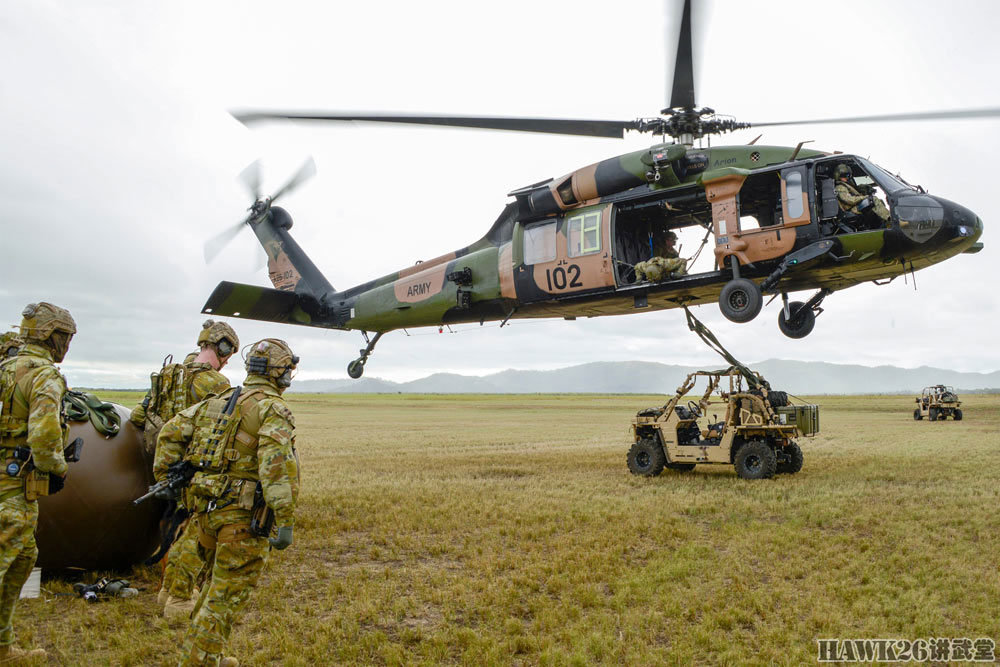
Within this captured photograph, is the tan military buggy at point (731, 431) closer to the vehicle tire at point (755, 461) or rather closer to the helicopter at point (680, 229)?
the vehicle tire at point (755, 461)

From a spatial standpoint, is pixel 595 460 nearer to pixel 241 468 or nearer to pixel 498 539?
pixel 498 539

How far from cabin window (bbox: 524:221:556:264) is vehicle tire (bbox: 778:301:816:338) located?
3.80 meters

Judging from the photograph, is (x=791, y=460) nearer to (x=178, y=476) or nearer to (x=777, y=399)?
(x=777, y=399)

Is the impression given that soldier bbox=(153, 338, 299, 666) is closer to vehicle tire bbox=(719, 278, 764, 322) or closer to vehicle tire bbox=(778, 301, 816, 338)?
vehicle tire bbox=(719, 278, 764, 322)

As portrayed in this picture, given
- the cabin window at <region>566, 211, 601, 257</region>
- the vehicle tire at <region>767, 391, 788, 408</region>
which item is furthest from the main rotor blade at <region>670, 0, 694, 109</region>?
the vehicle tire at <region>767, 391, 788, 408</region>

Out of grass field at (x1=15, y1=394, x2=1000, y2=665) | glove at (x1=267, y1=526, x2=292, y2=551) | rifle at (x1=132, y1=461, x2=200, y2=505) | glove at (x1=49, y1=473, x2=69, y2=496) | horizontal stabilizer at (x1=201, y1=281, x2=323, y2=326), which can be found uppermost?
horizontal stabilizer at (x1=201, y1=281, x2=323, y2=326)

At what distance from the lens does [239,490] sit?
395 centimetres

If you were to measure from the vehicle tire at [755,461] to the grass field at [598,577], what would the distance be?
353 mm

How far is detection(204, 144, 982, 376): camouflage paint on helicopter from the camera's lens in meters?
8.70

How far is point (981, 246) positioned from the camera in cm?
893

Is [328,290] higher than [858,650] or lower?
higher

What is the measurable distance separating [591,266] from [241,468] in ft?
24.3

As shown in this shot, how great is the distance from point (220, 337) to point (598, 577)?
13.2 feet

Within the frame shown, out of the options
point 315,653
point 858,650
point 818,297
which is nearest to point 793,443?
point 818,297
